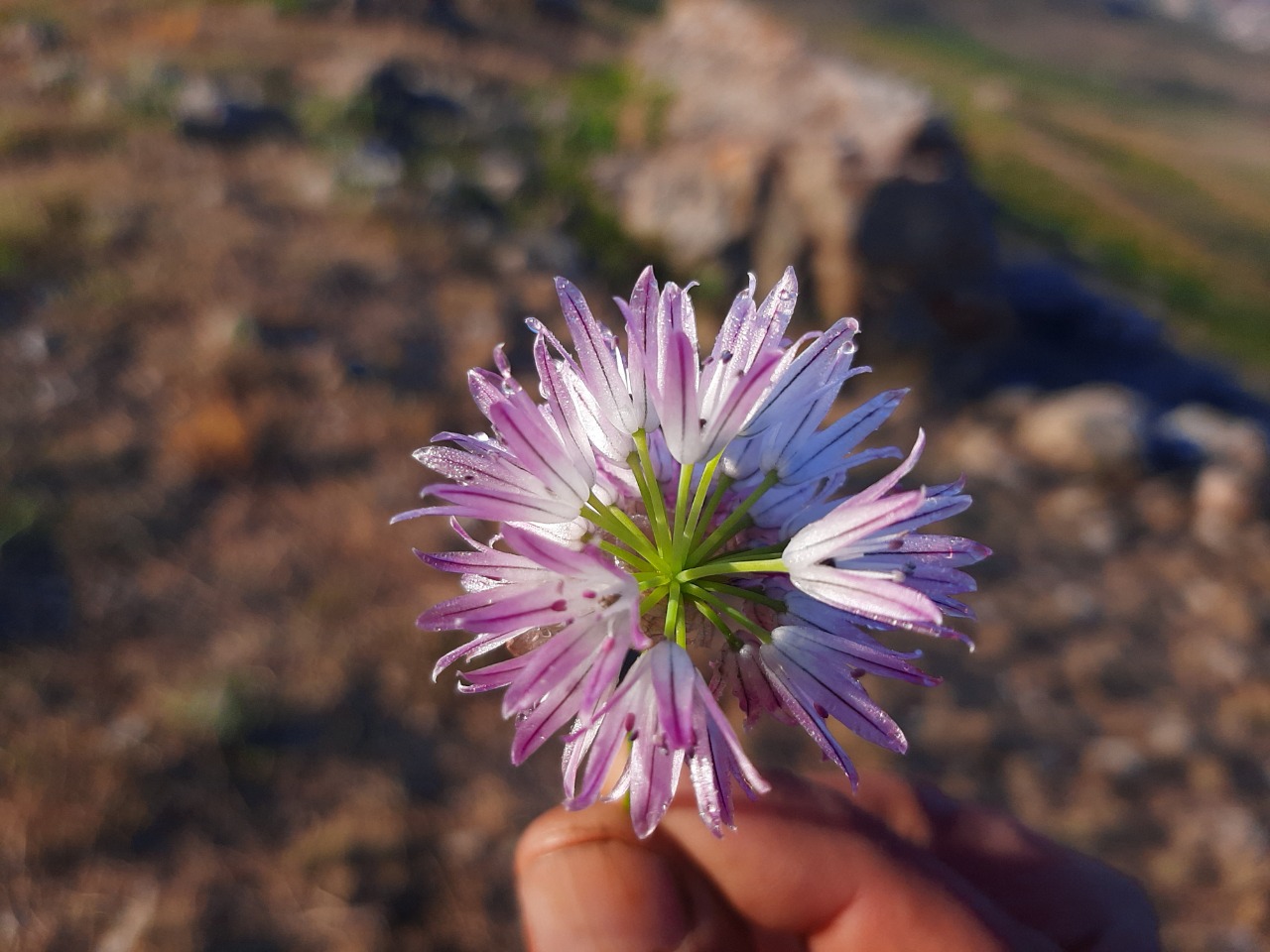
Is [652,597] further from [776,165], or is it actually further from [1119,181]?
[1119,181]

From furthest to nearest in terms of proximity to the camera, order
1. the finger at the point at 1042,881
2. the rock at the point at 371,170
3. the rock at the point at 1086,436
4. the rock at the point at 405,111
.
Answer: the rock at the point at 405,111 → the rock at the point at 371,170 → the rock at the point at 1086,436 → the finger at the point at 1042,881

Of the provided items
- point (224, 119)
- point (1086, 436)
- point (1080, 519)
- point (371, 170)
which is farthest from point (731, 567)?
point (224, 119)

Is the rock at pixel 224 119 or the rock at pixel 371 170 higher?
the rock at pixel 224 119

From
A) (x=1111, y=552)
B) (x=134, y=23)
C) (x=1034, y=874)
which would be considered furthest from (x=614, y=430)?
(x=134, y=23)

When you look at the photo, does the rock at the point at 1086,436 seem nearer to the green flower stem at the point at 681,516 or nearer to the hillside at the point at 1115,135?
the hillside at the point at 1115,135

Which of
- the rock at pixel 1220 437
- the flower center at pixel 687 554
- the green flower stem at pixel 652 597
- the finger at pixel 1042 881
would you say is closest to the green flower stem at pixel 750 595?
the flower center at pixel 687 554

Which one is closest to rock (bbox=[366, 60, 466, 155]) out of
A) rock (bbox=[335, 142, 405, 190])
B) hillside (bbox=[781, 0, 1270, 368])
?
rock (bbox=[335, 142, 405, 190])
